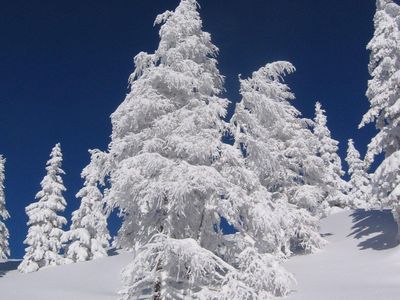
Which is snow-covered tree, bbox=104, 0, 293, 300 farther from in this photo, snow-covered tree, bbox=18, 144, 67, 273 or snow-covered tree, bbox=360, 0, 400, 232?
snow-covered tree, bbox=18, 144, 67, 273

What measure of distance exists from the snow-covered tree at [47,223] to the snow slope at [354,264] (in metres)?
25.1

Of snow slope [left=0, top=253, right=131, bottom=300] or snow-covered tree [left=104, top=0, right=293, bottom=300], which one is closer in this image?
snow-covered tree [left=104, top=0, right=293, bottom=300]

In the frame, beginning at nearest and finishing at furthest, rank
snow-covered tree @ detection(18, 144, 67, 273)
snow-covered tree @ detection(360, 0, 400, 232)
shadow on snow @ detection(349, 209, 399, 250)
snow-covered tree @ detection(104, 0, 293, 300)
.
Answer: snow-covered tree @ detection(104, 0, 293, 300) < snow-covered tree @ detection(360, 0, 400, 232) < shadow on snow @ detection(349, 209, 399, 250) < snow-covered tree @ detection(18, 144, 67, 273)

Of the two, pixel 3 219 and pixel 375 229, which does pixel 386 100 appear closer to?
pixel 375 229

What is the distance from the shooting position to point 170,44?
14.9m

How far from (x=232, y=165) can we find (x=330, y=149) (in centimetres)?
3542

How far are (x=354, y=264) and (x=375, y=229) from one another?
26.0ft

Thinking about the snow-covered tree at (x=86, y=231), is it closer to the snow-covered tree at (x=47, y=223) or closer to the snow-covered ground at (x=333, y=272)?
the snow-covered tree at (x=47, y=223)

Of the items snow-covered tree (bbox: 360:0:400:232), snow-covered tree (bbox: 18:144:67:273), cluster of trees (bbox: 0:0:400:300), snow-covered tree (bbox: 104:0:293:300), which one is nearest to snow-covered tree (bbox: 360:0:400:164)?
snow-covered tree (bbox: 360:0:400:232)

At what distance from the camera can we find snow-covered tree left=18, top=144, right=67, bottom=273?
1569 inches

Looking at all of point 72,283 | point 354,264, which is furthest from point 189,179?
point 72,283

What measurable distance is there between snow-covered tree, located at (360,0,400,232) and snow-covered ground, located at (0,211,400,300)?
3.07m

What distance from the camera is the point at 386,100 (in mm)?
22781

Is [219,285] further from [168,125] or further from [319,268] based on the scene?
[319,268]
